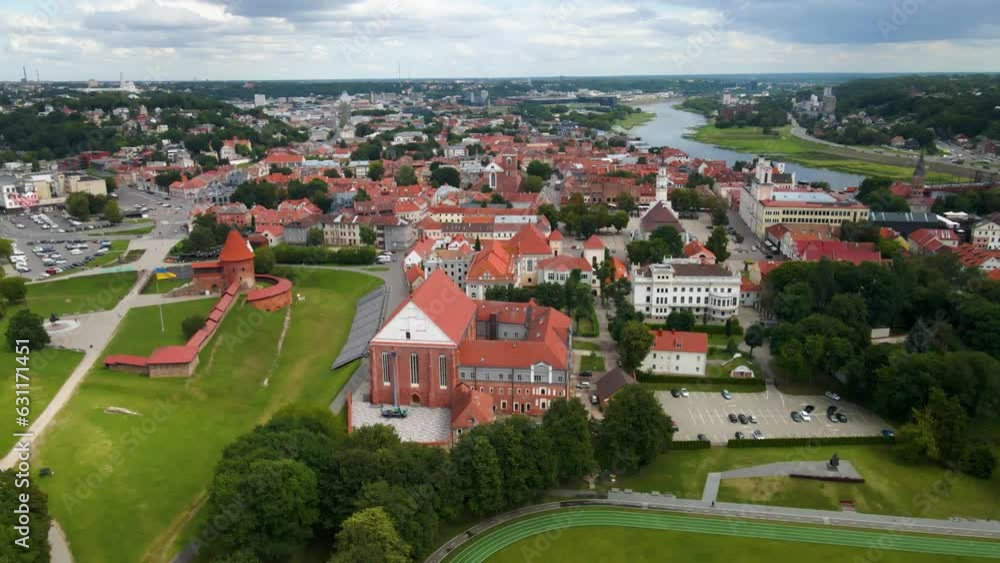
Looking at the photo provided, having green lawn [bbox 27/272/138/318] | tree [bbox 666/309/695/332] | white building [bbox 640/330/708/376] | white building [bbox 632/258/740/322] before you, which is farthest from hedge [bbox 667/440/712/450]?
green lawn [bbox 27/272/138/318]

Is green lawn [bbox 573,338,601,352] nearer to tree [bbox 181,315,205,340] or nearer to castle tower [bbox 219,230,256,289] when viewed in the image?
tree [bbox 181,315,205,340]

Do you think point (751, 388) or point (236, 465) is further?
point (751, 388)

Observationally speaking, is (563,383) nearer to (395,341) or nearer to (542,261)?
(395,341)

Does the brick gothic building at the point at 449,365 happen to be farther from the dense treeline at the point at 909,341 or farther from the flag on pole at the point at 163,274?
the flag on pole at the point at 163,274

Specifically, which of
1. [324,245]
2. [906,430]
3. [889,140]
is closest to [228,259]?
[324,245]

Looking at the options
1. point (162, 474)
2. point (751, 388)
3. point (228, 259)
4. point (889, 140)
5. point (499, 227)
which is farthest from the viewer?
point (889, 140)

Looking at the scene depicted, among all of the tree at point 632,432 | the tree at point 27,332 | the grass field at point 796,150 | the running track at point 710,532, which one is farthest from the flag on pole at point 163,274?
the grass field at point 796,150

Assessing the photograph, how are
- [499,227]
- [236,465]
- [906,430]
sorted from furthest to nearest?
[499,227] < [906,430] < [236,465]
